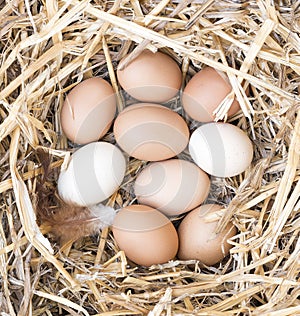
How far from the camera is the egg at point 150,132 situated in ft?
4.30

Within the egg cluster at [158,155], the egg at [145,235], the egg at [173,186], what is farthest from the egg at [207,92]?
the egg at [145,235]

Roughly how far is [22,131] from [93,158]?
15 cm

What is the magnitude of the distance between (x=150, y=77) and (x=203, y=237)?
338mm

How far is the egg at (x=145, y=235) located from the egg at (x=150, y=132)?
11 centimetres

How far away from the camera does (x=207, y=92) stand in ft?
4.35

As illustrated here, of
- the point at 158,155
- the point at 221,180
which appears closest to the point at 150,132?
the point at 158,155

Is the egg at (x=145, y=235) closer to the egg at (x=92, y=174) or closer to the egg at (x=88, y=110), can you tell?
the egg at (x=92, y=174)

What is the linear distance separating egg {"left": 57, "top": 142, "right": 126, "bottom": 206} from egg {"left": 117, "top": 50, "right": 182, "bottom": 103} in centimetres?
13

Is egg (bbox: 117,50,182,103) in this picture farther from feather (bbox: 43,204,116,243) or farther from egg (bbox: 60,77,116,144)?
feather (bbox: 43,204,116,243)

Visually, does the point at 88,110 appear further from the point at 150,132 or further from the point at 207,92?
the point at 207,92

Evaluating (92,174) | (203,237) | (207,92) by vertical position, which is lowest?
(203,237)

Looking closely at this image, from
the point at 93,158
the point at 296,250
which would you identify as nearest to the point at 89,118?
the point at 93,158

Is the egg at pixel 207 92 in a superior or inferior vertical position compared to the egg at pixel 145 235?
superior

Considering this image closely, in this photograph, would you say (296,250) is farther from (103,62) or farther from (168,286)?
(103,62)
